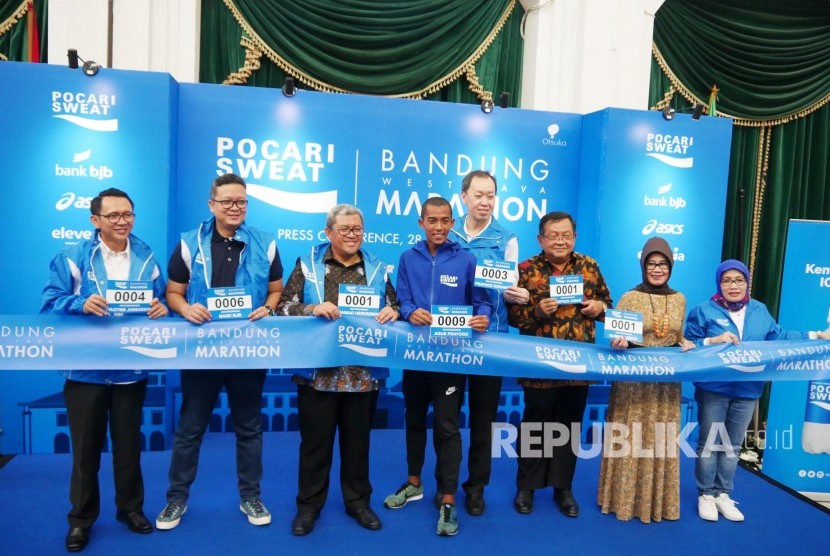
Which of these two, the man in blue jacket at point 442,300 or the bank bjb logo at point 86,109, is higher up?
the bank bjb logo at point 86,109

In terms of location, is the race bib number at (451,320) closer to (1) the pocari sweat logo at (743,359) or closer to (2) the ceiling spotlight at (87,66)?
(1) the pocari sweat logo at (743,359)

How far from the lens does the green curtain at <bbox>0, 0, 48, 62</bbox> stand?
13.6 ft

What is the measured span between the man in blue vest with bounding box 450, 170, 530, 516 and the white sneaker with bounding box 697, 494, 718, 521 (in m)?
1.14

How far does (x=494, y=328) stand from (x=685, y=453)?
6.46 feet

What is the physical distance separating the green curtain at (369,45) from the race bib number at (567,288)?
2.63 meters

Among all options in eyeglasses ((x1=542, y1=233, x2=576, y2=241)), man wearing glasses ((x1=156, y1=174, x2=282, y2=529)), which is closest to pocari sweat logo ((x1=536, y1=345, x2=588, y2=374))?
eyeglasses ((x1=542, y1=233, x2=576, y2=241))

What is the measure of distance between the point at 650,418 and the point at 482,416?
833 mm

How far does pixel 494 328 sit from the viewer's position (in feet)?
9.59

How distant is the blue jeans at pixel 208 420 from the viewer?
257cm

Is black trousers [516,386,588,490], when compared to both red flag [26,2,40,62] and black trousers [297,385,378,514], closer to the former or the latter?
black trousers [297,385,378,514]

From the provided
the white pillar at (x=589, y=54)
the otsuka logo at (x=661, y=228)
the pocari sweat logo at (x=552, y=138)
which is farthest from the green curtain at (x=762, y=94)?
the pocari sweat logo at (x=552, y=138)

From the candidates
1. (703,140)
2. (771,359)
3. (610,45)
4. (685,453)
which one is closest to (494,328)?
(771,359)

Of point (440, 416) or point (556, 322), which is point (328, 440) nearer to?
point (440, 416)

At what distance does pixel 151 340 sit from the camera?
8.29 ft
